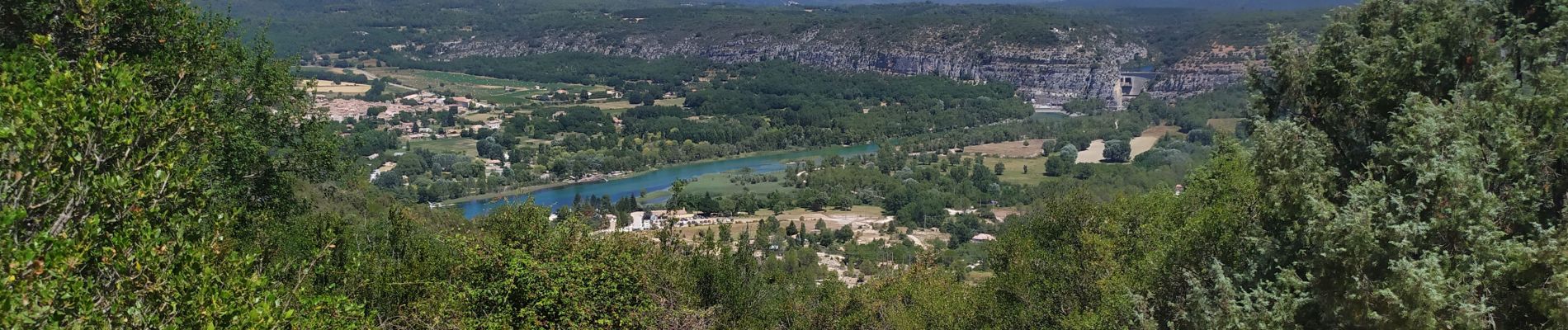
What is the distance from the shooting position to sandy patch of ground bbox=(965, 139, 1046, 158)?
2810 inches

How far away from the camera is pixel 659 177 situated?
213ft

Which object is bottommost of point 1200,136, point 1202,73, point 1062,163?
point 1062,163

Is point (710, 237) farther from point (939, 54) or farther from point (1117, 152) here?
point (939, 54)

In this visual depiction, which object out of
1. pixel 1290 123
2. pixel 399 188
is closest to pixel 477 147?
pixel 399 188

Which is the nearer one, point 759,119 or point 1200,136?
point 1200,136

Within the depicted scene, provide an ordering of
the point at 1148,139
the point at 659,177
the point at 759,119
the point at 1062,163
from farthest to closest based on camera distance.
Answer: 1. the point at 759,119
2. the point at 1148,139
3. the point at 659,177
4. the point at 1062,163

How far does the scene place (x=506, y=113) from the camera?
87312mm

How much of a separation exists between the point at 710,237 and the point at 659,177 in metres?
51.1

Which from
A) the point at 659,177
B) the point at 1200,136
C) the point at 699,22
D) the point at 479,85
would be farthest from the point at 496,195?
the point at 699,22

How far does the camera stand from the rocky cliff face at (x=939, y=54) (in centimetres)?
10312

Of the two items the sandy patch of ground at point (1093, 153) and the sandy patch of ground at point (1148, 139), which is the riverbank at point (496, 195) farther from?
the sandy patch of ground at point (1148, 139)

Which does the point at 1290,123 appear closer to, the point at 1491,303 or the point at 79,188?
the point at 1491,303

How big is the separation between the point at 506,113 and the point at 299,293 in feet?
278

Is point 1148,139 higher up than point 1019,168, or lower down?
lower down
